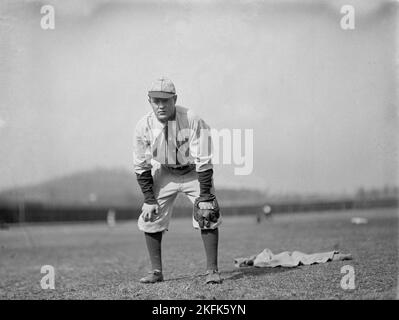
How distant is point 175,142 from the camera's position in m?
5.71

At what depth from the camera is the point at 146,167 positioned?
5.82m

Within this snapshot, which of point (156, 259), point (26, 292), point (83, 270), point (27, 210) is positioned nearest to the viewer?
point (156, 259)

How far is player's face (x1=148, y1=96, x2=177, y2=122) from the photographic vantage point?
18.3 feet

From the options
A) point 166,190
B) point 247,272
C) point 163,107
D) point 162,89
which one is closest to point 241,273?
point 247,272

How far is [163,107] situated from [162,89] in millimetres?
170

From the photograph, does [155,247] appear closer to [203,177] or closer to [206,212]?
[206,212]

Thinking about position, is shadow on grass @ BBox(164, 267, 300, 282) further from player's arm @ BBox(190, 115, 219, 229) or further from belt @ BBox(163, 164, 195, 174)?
belt @ BBox(163, 164, 195, 174)

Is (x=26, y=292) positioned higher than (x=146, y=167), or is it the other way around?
(x=146, y=167)

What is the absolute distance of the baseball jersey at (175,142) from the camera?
5.60 m

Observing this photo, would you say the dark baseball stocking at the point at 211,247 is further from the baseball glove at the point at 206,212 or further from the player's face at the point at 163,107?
the player's face at the point at 163,107

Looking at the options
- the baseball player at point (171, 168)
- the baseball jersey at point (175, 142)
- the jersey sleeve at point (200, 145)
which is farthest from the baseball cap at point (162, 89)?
the jersey sleeve at point (200, 145)
